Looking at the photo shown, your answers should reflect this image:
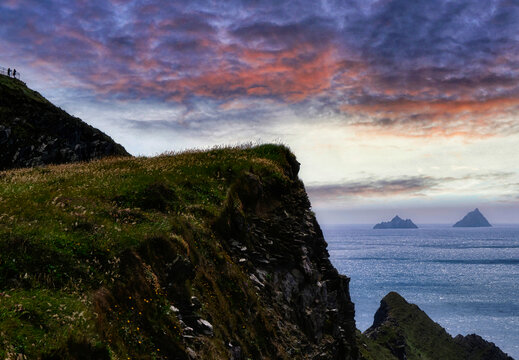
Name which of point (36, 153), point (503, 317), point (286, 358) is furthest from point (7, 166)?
point (503, 317)

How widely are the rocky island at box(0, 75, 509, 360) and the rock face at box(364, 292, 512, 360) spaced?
311 ft

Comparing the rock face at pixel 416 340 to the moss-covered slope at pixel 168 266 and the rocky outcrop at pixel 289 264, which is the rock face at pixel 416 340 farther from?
the moss-covered slope at pixel 168 266

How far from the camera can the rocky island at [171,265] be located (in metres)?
8.66

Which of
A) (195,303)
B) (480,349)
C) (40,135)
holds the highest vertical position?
(40,135)

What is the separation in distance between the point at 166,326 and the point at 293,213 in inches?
634

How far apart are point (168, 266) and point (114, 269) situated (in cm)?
223

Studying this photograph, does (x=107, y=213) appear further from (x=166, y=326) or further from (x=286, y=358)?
(x=286, y=358)

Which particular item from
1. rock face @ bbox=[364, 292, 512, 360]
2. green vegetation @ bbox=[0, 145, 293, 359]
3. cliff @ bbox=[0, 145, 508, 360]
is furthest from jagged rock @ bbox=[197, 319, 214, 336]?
rock face @ bbox=[364, 292, 512, 360]

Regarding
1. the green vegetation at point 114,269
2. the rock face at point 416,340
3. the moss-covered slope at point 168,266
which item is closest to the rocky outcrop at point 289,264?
the moss-covered slope at point 168,266

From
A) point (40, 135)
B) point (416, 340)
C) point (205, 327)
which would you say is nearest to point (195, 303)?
point (205, 327)

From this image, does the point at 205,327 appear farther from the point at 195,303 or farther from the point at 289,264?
the point at 289,264

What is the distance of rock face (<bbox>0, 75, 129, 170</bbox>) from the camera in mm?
48750

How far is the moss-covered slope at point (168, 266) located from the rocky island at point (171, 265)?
50 millimetres

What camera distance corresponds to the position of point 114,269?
1063 centimetres
